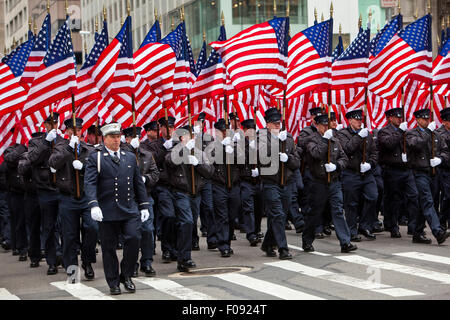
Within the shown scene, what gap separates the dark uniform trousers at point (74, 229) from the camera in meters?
11.2

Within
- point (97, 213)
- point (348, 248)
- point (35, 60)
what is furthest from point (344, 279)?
point (35, 60)

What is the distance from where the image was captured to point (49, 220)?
474 inches

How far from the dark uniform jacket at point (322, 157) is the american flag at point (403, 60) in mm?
2532

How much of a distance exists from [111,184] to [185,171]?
7.60 feet

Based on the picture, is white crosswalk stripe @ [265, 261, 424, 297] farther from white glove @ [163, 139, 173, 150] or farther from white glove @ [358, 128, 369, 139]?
white glove @ [358, 128, 369, 139]

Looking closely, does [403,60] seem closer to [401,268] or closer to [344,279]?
[401,268]

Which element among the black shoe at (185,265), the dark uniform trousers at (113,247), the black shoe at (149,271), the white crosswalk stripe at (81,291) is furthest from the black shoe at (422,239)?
the white crosswalk stripe at (81,291)

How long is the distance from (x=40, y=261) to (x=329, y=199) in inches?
181

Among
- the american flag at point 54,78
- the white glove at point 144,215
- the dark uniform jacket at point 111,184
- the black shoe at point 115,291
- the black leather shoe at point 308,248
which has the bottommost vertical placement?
the black shoe at point 115,291

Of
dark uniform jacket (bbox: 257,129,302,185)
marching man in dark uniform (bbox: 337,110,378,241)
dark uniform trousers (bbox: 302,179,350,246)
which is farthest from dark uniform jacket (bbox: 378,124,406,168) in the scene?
dark uniform jacket (bbox: 257,129,302,185)

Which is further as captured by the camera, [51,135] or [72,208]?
[51,135]

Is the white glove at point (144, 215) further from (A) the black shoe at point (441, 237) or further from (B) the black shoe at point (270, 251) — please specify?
(A) the black shoe at point (441, 237)
